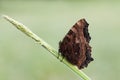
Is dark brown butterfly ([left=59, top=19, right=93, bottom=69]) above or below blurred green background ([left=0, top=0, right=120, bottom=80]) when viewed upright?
above

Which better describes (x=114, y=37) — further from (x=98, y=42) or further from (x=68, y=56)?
(x=68, y=56)

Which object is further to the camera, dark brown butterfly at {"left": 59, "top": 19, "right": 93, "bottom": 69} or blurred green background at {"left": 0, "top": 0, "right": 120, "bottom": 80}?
blurred green background at {"left": 0, "top": 0, "right": 120, "bottom": 80}

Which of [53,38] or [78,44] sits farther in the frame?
[53,38]

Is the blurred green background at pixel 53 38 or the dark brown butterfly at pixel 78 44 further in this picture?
the blurred green background at pixel 53 38

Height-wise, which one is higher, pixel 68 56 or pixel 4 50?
pixel 68 56

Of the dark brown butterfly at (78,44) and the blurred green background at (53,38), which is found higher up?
the dark brown butterfly at (78,44)

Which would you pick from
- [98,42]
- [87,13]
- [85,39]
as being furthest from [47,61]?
[87,13]

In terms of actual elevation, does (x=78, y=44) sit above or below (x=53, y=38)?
above

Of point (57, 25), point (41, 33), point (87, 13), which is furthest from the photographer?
point (87, 13)
